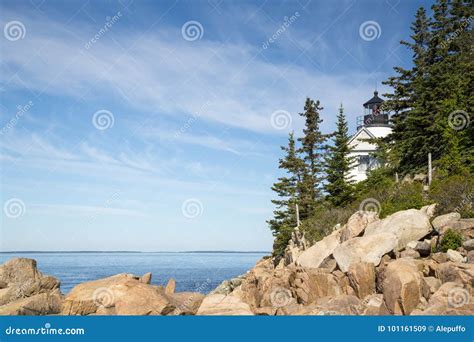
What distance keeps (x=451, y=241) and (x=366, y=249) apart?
3211 millimetres

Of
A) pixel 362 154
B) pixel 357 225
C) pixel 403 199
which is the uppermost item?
pixel 362 154

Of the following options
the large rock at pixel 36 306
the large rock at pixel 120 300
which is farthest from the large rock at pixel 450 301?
the large rock at pixel 36 306

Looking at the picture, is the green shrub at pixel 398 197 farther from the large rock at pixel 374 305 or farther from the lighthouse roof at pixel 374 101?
the lighthouse roof at pixel 374 101

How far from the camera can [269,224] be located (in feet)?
143

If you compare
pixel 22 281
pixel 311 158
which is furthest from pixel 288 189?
pixel 22 281

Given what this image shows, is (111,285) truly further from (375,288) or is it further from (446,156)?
(446,156)

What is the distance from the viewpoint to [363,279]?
621 inches

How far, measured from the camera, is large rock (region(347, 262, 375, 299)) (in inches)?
616

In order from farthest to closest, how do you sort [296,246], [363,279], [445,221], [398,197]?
[296,246], [398,197], [445,221], [363,279]

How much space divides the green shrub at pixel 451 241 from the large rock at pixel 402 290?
11.5 feet

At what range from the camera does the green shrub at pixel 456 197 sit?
64.4 ft

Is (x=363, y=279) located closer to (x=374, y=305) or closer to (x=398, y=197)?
(x=374, y=305)

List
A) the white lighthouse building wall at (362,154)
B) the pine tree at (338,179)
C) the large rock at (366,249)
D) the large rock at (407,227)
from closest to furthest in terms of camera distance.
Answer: the large rock at (366,249), the large rock at (407,227), the pine tree at (338,179), the white lighthouse building wall at (362,154)

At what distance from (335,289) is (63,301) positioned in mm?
10121
